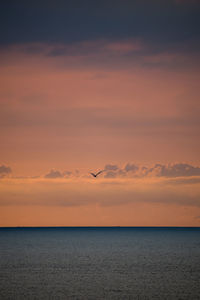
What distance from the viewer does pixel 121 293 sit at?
172ft

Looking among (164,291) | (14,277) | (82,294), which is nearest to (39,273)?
(14,277)

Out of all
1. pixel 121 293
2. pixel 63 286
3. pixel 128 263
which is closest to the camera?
pixel 121 293

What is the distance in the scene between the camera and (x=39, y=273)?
225 ft

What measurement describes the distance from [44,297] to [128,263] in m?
36.2

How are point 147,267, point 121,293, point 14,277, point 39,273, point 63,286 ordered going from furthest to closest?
point 147,267
point 39,273
point 14,277
point 63,286
point 121,293

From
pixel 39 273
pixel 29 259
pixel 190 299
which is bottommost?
pixel 190 299

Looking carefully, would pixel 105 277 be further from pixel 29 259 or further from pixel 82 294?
pixel 29 259

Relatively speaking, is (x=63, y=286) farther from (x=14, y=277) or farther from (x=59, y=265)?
(x=59, y=265)

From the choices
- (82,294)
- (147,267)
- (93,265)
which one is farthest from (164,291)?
(93,265)

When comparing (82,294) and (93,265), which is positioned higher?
(93,265)

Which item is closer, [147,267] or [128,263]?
[147,267]

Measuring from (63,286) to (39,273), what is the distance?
42.0 ft

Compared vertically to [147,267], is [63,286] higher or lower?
lower

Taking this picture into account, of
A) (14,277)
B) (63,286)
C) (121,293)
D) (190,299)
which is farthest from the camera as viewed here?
(14,277)
